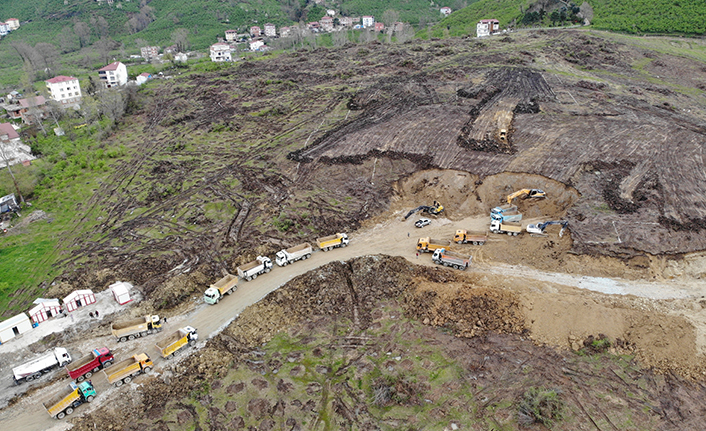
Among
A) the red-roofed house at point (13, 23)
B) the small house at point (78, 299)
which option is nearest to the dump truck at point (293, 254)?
the small house at point (78, 299)

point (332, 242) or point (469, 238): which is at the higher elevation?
point (332, 242)

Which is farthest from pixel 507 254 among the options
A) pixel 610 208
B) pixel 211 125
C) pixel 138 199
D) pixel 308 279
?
pixel 211 125

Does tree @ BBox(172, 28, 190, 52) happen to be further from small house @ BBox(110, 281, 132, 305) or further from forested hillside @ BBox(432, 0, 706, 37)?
small house @ BBox(110, 281, 132, 305)

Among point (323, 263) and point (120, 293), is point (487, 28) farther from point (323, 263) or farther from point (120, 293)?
point (120, 293)

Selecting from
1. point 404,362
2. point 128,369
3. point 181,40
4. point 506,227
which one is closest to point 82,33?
point 181,40

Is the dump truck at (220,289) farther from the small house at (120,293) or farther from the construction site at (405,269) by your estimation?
the small house at (120,293)

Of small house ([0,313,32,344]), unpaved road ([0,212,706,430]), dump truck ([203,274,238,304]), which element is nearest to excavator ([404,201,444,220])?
unpaved road ([0,212,706,430])
